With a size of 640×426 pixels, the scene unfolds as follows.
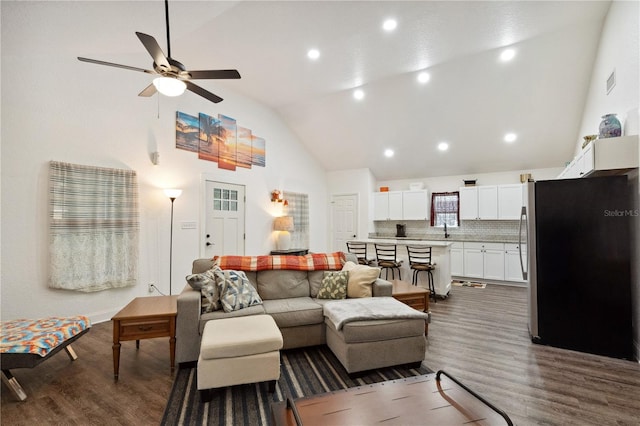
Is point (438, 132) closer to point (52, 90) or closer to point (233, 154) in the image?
point (233, 154)

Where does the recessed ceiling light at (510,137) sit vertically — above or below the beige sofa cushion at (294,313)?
above

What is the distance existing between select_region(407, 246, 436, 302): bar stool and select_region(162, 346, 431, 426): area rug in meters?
2.41

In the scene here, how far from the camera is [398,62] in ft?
15.6

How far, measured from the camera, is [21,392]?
2.11 meters

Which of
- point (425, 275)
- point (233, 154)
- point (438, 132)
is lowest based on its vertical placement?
point (425, 275)

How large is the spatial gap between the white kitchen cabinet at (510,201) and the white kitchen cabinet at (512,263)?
2.17ft

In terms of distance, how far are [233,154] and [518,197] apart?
5967 millimetres

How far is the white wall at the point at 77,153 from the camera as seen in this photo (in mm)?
3203

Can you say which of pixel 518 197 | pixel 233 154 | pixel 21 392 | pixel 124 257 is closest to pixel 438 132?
pixel 518 197

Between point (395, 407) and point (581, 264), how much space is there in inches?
106

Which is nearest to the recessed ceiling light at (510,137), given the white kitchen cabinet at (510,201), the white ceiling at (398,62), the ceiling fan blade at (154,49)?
the white ceiling at (398,62)

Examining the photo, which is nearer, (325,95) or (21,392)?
(21,392)

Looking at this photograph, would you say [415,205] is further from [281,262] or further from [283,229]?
[281,262]

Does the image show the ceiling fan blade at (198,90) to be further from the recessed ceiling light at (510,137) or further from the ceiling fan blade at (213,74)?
the recessed ceiling light at (510,137)
